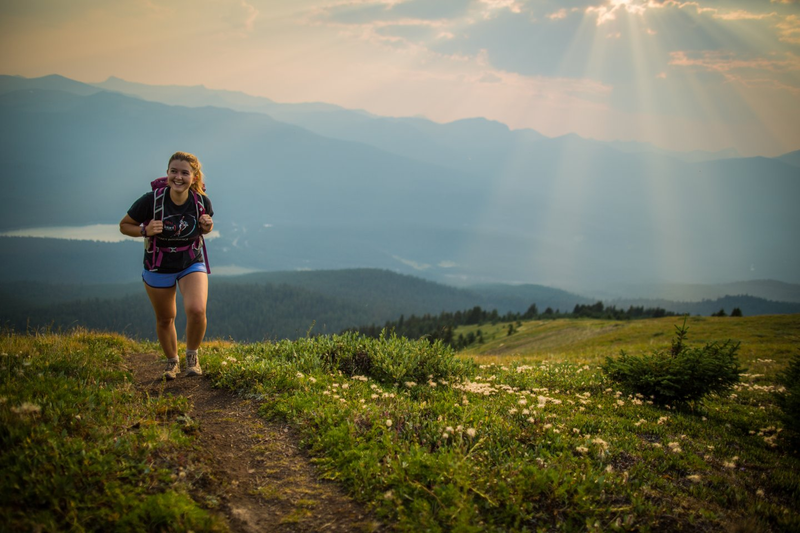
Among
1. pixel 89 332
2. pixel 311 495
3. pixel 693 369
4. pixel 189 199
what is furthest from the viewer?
pixel 89 332

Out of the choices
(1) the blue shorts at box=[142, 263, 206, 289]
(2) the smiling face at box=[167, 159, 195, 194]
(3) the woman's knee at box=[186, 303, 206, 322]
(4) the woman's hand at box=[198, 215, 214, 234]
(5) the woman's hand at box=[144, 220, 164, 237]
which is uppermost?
(2) the smiling face at box=[167, 159, 195, 194]

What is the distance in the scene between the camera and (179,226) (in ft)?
21.9

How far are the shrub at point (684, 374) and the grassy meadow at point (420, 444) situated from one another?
40cm

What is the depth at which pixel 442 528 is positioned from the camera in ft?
12.2

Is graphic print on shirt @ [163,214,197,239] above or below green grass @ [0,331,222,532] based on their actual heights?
above

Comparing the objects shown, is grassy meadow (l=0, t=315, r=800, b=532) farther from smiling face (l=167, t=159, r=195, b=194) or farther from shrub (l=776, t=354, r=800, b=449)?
smiling face (l=167, t=159, r=195, b=194)

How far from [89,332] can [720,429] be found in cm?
1391

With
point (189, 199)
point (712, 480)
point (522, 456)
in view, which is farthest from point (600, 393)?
point (189, 199)

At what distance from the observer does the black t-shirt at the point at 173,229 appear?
256 inches

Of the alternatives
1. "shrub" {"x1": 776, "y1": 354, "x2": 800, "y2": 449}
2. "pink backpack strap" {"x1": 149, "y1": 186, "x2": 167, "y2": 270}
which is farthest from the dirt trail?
"shrub" {"x1": 776, "y1": 354, "x2": 800, "y2": 449}

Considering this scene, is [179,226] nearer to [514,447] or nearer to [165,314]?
[165,314]

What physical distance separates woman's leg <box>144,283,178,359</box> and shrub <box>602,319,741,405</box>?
9068 mm

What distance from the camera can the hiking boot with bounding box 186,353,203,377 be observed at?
7.31 metres

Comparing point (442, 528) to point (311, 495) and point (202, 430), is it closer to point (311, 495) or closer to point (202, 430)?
point (311, 495)
